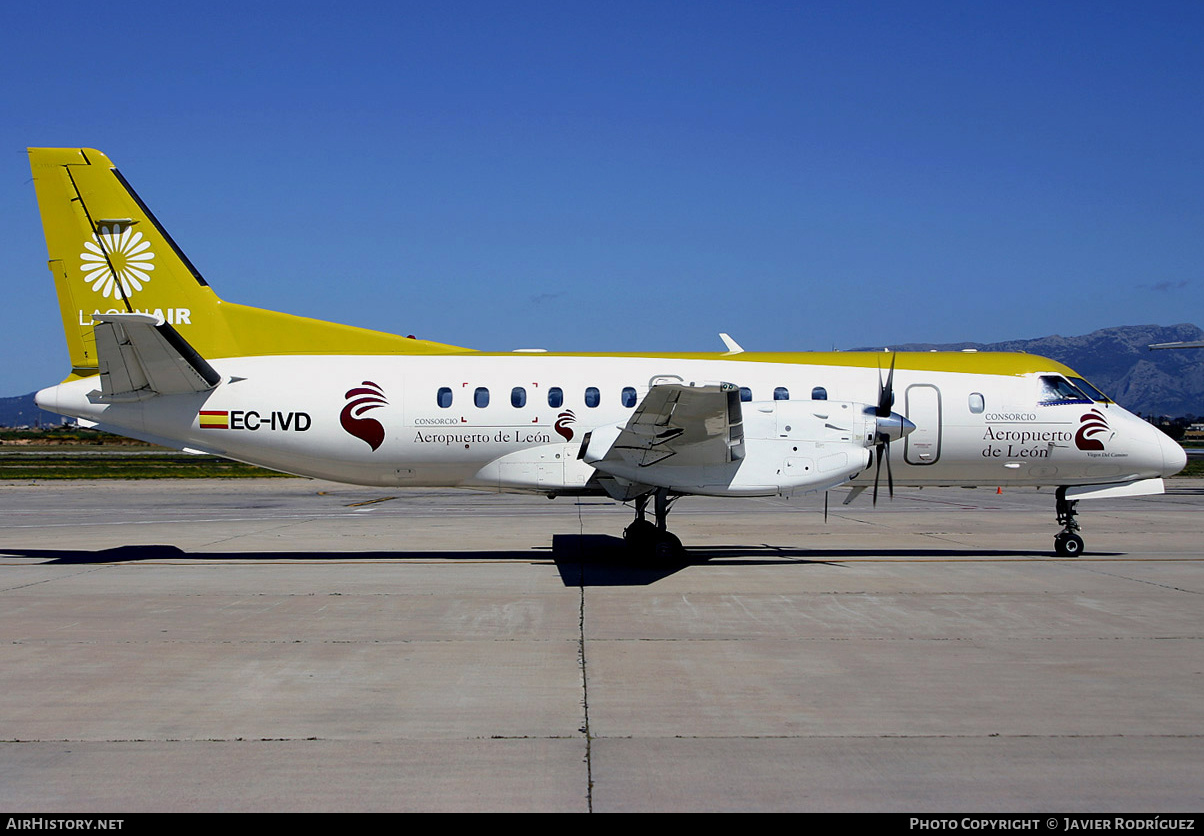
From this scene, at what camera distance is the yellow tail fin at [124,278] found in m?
15.1

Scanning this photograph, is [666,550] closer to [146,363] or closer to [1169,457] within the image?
[146,363]

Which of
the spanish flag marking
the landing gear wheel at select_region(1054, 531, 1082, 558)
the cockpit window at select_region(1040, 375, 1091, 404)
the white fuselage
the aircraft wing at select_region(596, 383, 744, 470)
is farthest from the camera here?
the cockpit window at select_region(1040, 375, 1091, 404)

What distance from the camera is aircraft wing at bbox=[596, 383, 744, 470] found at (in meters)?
12.7

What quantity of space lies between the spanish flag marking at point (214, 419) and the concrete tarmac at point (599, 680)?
7.80ft

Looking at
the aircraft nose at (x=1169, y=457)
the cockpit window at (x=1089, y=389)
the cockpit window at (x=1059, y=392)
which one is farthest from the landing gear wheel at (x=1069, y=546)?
the cockpit window at (x=1089, y=389)

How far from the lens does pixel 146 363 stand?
1447 cm

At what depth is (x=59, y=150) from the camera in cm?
1512

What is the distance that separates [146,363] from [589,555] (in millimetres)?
7981

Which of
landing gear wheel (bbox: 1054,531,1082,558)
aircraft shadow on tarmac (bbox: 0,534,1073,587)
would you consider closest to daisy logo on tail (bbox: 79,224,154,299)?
aircraft shadow on tarmac (bbox: 0,534,1073,587)

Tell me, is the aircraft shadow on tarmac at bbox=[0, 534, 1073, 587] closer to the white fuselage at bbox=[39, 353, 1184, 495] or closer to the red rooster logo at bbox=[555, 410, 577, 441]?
the white fuselage at bbox=[39, 353, 1184, 495]

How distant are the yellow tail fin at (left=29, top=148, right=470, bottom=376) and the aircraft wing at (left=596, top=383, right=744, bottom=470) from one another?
16.2 feet

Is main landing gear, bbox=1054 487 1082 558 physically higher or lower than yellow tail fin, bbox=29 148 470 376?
lower
